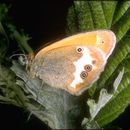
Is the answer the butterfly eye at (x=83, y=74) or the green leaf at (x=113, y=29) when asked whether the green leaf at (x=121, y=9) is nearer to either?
the green leaf at (x=113, y=29)

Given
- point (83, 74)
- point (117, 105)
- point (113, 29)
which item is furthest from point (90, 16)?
point (117, 105)

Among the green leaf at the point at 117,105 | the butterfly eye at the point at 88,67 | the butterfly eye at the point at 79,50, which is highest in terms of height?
the butterfly eye at the point at 79,50

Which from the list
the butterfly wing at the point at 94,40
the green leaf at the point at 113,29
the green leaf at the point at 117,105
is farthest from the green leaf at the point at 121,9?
the green leaf at the point at 117,105

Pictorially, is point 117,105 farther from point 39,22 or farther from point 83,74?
point 39,22

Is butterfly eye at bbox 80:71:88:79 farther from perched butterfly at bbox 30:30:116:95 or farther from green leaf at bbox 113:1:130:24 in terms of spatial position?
green leaf at bbox 113:1:130:24

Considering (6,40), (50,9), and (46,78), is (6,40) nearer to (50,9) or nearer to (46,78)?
(46,78)

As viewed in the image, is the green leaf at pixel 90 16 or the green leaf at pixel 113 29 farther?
the green leaf at pixel 90 16
